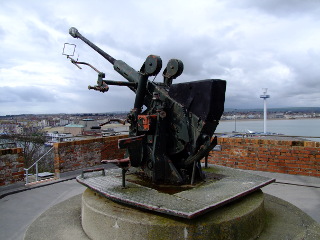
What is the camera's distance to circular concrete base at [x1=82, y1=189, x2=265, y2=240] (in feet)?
8.65

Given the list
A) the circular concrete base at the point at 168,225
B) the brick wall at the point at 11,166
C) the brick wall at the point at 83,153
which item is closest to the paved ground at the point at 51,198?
the brick wall at the point at 11,166

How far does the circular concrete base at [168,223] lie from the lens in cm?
264

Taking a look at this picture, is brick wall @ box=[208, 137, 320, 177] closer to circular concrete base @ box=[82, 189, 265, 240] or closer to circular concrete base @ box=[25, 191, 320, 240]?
circular concrete base @ box=[25, 191, 320, 240]

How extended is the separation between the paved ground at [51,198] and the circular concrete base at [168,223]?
127 centimetres

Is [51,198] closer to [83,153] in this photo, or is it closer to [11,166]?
[11,166]

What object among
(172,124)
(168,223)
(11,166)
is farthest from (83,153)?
(168,223)

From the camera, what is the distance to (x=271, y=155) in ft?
20.2

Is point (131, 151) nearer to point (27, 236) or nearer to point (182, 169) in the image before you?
point (182, 169)

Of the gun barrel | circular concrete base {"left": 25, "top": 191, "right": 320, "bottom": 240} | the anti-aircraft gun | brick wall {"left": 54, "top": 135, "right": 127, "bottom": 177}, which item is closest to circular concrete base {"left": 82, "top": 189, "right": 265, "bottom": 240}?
circular concrete base {"left": 25, "top": 191, "right": 320, "bottom": 240}

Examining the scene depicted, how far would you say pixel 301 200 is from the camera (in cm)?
477

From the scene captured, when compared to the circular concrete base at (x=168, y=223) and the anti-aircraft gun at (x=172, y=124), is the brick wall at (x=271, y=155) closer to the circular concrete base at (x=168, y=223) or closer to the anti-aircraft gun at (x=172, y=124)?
the anti-aircraft gun at (x=172, y=124)

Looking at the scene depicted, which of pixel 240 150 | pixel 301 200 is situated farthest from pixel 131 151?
pixel 240 150

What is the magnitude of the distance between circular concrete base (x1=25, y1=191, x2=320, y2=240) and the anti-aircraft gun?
0.81 metres

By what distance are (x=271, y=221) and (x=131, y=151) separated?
6.47 feet
